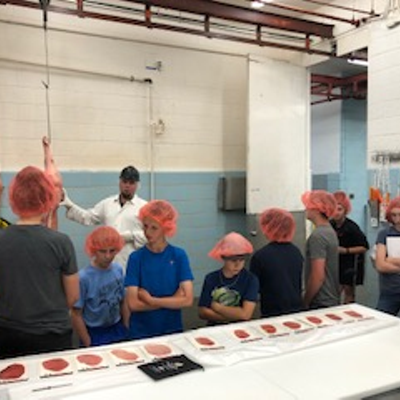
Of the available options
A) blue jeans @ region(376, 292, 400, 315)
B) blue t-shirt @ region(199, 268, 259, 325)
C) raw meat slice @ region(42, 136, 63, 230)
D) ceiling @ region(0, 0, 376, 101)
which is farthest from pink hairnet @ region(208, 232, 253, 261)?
ceiling @ region(0, 0, 376, 101)

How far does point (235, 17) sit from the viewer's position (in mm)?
3799

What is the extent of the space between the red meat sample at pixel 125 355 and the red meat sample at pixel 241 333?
1.44 ft

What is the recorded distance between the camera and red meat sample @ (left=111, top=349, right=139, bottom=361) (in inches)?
63.5

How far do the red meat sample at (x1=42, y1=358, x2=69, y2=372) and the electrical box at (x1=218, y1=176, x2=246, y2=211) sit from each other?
3.15 m

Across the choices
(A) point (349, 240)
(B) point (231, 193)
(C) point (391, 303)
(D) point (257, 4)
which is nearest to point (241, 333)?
(C) point (391, 303)

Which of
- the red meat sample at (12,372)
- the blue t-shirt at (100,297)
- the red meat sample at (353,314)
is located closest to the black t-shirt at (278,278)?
the red meat sample at (353,314)

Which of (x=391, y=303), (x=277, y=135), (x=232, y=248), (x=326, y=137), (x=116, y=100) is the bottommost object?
(x=391, y=303)

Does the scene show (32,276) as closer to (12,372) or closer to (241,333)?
(12,372)

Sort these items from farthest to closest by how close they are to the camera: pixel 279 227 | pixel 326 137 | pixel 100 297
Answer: pixel 326 137, pixel 279 227, pixel 100 297

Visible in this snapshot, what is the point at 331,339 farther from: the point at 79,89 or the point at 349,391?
the point at 79,89

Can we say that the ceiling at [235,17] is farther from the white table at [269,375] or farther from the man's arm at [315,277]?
the white table at [269,375]

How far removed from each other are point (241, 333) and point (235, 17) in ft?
9.54

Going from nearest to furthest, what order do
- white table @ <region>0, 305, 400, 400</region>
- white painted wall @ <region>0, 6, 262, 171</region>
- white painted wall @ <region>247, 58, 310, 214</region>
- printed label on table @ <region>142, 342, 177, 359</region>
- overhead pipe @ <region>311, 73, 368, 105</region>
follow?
white table @ <region>0, 305, 400, 400</region>, printed label on table @ <region>142, 342, 177, 359</region>, white painted wall @ <region>0, 6, 262, 171</region>, white painted wall @ <region>247, 58, 310, 214</region>, overhead pipe @ <region>311, 73, 368, 105</region>

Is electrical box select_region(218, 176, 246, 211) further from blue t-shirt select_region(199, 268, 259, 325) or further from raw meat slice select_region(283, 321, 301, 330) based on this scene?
raw meat slice select_region(283, 321, 301, 330)
